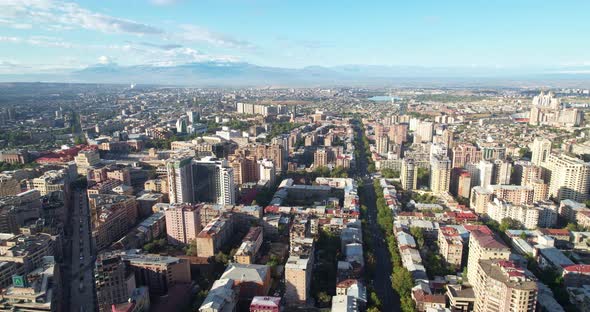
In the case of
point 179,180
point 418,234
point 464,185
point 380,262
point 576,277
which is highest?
point 179,180

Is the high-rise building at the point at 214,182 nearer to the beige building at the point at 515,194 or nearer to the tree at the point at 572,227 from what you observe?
the beige building at the point at 515,194

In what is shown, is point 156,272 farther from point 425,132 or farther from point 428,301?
point 425,132

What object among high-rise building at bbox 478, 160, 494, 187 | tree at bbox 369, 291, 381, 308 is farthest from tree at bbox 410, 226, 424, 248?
high-rise building at bbox 478, 160, 494, 187

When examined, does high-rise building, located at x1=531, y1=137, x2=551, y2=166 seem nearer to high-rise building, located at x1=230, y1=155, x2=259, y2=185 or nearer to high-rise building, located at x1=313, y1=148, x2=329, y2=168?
high-rise building, located at x1=313, y1=148, x2=329, y2=168

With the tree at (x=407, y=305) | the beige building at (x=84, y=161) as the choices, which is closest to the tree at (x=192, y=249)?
the tree at (x=407, y=305)

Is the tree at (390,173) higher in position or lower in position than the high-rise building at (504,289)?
lower

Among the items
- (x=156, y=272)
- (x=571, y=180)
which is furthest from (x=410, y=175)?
(x=156, y=272)
